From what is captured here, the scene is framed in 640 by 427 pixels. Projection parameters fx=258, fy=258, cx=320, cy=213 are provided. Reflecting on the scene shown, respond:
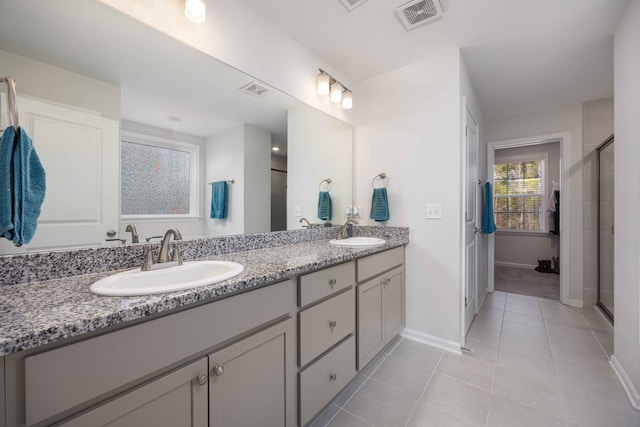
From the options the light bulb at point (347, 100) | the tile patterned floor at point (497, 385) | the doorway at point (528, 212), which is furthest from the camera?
the doorway at point (528, 212)

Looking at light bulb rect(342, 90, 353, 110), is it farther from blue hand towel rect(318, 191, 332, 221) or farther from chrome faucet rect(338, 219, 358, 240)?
chrome faucet rect(338, 219, 358, 240)

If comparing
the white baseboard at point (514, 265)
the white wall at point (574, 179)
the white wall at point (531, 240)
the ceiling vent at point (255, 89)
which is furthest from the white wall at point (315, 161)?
the white wall at point (531, 240)

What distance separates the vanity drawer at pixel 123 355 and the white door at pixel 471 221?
2.08 metres

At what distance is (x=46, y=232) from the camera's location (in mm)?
941

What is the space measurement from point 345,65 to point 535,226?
492 centimetres

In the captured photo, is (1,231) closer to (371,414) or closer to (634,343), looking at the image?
(371,414)

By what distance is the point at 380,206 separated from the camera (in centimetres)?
227

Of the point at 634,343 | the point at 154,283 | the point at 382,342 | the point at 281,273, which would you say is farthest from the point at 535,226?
the point at 154,283

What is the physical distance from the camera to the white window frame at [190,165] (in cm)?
115

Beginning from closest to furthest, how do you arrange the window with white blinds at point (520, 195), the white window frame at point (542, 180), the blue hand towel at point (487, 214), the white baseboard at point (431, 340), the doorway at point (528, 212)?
the white baseboard at point (431, 340) → the blue hand towel at point (487, 214) → the doorway at point (528, 212) → the white window frame at point (542, 180) → the window with white blinds at point (520, 195)

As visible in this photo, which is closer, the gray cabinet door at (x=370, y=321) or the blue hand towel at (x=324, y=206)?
the gray cabinet door at (x=370, y=321)

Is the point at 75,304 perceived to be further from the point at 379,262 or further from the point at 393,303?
the point at 393,303

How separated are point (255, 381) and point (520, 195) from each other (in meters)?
5.82

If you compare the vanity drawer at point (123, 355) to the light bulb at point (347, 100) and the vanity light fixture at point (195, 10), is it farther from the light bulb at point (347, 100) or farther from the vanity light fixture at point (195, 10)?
the light bulb at point (347, 100)
